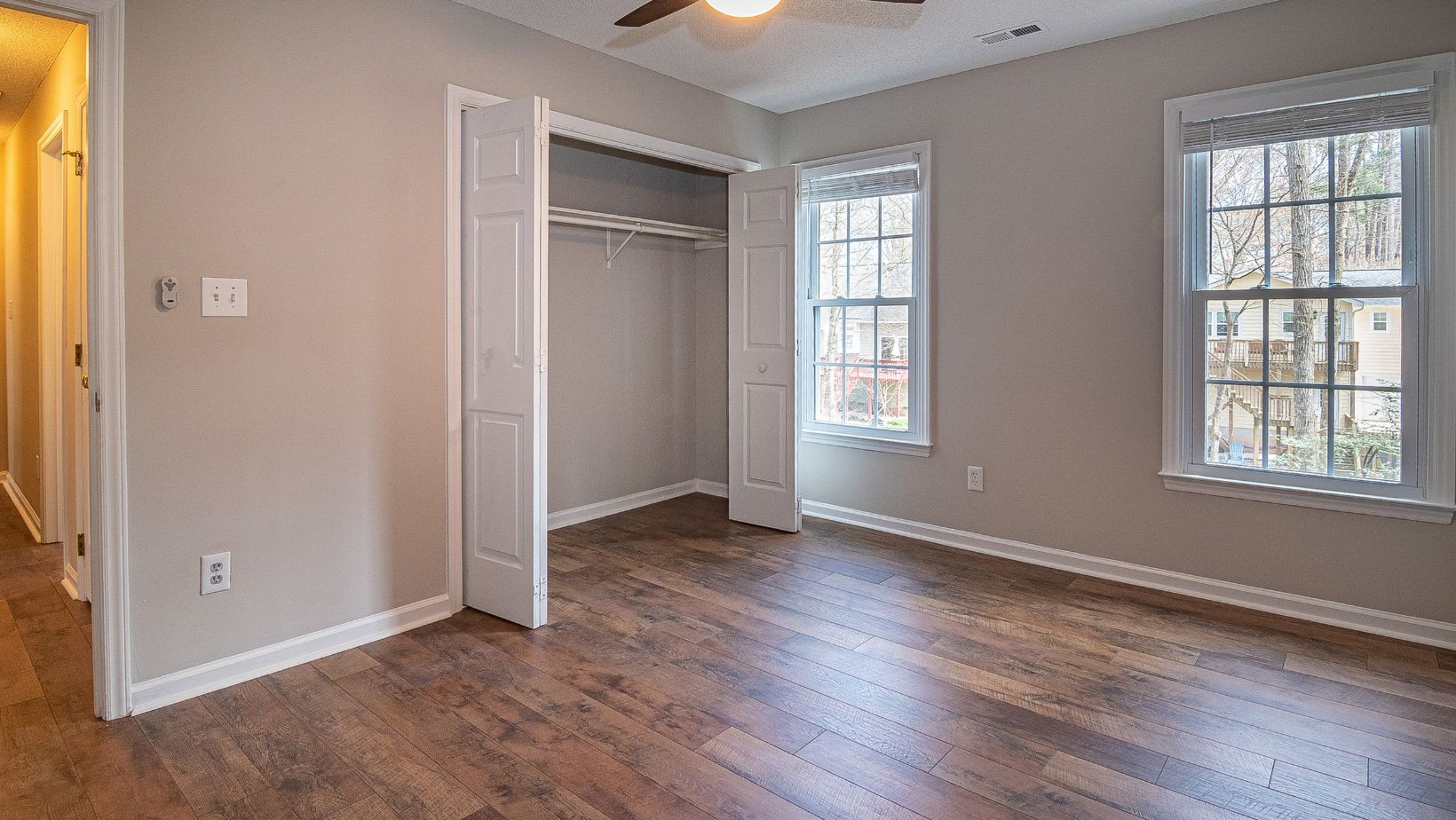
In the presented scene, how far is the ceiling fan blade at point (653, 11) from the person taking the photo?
2503 mm

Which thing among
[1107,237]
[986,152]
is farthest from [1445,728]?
[986,152]

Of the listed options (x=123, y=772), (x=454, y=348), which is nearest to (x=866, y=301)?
(x=454, y=348)

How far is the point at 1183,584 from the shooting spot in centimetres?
363

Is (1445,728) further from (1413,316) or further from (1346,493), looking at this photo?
(1413,316)

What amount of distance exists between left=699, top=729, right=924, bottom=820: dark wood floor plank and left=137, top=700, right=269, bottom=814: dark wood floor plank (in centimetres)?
122

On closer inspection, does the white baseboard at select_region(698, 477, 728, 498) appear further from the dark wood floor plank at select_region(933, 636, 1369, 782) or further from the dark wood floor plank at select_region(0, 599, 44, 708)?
the dark wood floor plank at select_region(0, 599, 44, 708)

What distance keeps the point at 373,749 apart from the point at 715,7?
2327mm

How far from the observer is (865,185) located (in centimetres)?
461

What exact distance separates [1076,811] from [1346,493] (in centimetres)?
209

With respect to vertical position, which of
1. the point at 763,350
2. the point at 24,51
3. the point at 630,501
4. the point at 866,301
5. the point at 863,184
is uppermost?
the point at 24,51

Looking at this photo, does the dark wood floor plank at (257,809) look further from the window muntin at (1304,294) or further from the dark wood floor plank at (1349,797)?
the window muntin at (1304,294)

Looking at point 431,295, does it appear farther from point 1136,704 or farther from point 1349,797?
point 1349,797

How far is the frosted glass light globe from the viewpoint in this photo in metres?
2.32

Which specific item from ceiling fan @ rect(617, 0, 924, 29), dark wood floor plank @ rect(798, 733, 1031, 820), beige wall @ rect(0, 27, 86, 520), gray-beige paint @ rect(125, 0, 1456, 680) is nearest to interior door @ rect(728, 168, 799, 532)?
gray-beige paint @ rect(125, 0, 1456, 680)
